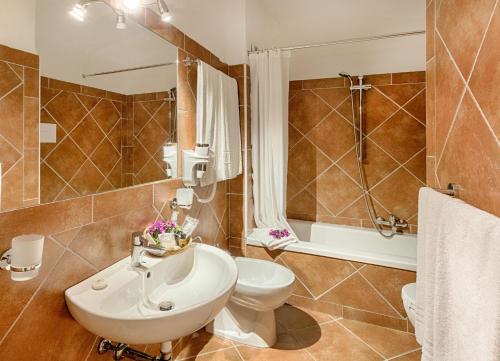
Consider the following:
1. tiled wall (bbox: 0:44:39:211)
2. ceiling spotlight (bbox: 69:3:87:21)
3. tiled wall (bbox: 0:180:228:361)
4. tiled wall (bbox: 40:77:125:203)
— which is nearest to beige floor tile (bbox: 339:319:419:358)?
tiled wall (bbox: 0:180:228:361)

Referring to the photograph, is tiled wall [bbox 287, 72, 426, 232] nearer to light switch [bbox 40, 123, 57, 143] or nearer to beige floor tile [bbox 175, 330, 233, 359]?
beige floor tile [bbox 175, 330, 233, 359]

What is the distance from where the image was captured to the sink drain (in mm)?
1229

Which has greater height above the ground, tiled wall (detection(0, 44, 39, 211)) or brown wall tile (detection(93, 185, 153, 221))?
tiled wall (detection(0, 44, 39, 211))

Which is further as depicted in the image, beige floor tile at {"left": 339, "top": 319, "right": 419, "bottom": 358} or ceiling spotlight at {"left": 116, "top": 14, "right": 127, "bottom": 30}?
beige floor tile at {"left": 339, "top": 319, "right": 419, "bottom": 358}

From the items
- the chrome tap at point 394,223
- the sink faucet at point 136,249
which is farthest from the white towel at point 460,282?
the chrome tap at point 394,223

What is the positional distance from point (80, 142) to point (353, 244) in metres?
2.48

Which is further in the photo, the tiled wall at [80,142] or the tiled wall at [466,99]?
the tiled wall at [80,142]

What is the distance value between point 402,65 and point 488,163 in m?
2.20

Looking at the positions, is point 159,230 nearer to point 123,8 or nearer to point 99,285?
point 99,285

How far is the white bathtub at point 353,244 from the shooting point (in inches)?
82.8

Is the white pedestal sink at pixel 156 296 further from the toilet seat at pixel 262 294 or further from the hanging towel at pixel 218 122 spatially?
the hanging towel at pixel 218 122

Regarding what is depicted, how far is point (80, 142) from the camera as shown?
1.24m

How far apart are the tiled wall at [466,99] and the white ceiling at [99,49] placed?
55.1 inches

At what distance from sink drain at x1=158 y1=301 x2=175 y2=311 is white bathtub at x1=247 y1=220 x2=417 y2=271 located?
4.09ft
